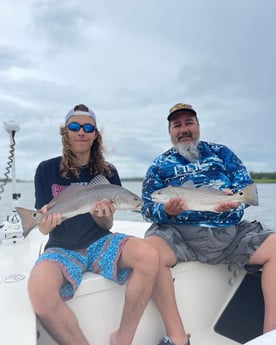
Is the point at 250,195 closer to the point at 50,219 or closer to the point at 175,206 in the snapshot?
the point at 175,206

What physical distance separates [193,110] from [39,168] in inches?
51.2

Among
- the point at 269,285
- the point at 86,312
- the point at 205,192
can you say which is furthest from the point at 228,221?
the point at 86,312

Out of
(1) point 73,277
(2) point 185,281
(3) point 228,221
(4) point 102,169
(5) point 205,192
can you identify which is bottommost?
(2) point 185,281

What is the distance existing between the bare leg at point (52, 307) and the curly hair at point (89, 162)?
0.71m

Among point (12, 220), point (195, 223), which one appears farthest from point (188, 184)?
point (12, 220)

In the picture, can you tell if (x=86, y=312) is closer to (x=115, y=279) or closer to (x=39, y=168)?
(x=115, y=279)

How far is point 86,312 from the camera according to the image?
6.61 feet

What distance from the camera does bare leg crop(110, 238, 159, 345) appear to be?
1.91 meters

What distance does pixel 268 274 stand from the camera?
7.01ft

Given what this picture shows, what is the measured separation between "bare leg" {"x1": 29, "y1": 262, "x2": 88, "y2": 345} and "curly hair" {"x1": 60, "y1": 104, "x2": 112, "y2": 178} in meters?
0.71

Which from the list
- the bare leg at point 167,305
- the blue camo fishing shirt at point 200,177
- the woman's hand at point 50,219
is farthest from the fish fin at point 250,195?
the woman's hand at point 50,219

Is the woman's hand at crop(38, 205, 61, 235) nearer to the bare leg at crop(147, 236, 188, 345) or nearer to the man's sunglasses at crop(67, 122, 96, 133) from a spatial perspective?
the man's sunglasses at crop(67, 122, 96, 133)

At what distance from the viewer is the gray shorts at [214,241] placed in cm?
231

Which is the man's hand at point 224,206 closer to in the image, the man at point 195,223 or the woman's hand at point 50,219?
the man at point 195,223
